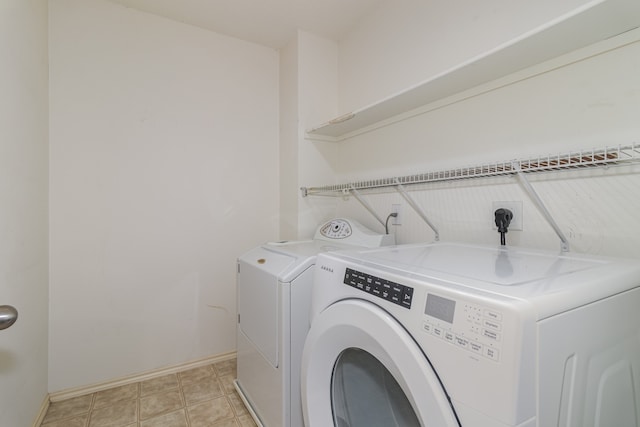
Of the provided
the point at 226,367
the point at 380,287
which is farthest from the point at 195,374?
the point at 380,287

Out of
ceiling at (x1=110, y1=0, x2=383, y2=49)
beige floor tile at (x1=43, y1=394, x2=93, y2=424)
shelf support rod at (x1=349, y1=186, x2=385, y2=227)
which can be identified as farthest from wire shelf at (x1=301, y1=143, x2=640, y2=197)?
beige floor tile at (x1=43, y1=394, x2=93, y2=424)

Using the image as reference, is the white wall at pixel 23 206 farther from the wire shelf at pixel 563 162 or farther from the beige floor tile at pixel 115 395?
the wire shelf at pixel 563 162

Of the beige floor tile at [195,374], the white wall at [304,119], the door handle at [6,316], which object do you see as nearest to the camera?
the door handle at [6,316]

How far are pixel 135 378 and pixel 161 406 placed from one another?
0.38 meters

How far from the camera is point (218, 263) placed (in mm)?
2227

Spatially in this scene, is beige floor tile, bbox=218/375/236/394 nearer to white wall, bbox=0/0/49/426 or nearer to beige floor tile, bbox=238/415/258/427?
beige floor tile, bbox=238/415/258/427

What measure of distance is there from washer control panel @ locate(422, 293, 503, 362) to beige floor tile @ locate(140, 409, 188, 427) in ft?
5.29

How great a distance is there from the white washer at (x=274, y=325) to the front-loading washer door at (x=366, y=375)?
253 mm

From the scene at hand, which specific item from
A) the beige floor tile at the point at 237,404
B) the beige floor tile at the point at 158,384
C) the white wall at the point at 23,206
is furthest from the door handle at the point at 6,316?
the beige floor tile at the point at 158,384

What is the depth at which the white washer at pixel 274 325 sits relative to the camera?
1.28 m

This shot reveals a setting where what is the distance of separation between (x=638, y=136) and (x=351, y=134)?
1539 mm

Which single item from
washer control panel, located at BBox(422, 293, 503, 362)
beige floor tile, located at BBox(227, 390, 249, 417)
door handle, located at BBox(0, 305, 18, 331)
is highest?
washer control panel, located at BBox(422, 293, 503, 362)

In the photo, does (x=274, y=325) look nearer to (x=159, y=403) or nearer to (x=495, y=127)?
(x=159, y=403)

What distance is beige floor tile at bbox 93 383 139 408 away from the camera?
174 centimetres
